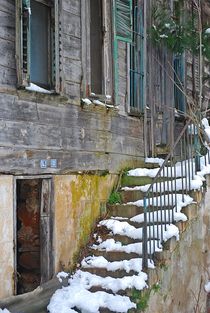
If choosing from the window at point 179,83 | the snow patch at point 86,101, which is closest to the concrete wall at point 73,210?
the snow patch at point 86,101

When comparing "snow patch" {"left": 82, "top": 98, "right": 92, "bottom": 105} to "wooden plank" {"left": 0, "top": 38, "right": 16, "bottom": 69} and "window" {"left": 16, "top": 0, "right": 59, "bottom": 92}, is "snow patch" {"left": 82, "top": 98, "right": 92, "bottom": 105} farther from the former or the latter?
"wooden plank" {"left": 0, "top": 38, "right": 16, "bottom": 69}

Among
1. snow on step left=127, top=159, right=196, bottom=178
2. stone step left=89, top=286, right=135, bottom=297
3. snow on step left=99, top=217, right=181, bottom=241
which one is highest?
snow on step left=127, top=159, right=196, bottom=178

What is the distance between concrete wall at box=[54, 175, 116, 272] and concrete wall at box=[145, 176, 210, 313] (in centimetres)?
132

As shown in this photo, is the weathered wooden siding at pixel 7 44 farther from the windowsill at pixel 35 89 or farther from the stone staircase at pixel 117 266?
the stone staircase at pixel 117 266

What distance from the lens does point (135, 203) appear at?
23.7 feet

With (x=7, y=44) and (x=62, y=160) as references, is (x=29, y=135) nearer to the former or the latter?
(x=62, y=160)

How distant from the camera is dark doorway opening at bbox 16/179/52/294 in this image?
6141mm

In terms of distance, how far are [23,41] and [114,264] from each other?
308 cm

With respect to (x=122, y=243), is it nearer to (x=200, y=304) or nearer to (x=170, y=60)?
(x=200, y=304)

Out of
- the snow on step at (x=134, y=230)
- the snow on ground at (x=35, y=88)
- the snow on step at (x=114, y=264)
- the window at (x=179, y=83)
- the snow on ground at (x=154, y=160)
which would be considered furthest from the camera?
the window at (x=179, y=83)

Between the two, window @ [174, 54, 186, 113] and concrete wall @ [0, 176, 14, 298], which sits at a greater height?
window @ [174, 54, 186, 113]

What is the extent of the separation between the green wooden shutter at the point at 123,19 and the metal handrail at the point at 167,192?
1890mm

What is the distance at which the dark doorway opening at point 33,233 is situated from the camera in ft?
20.1

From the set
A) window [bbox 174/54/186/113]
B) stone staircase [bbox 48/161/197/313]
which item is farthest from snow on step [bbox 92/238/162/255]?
window [bbox 174/54/186/113]
